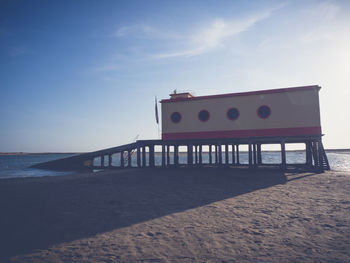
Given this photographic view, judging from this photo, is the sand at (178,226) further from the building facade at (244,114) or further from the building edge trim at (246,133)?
the building facade at (244,114)

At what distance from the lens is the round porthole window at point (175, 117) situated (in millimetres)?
18891

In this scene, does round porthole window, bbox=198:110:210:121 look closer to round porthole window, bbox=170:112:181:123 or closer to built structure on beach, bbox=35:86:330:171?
built structure on beach, bbox=35:86:330:171

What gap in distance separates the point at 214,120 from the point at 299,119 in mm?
6213

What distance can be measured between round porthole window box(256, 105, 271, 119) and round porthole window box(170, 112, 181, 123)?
254 inches

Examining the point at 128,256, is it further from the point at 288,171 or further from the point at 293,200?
the point at 288,171

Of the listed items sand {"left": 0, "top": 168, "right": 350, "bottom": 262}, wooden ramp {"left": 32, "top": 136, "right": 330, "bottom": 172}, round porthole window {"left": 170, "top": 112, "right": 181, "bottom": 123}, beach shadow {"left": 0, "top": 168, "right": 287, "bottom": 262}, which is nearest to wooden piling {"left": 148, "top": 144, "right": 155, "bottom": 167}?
wooden ramp {"left": 32, "top": 136, "right": 330, "bottom": 172}

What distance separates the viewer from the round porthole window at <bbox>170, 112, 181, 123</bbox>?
62.0 ft

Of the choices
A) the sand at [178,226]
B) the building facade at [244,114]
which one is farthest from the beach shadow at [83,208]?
the building facade at [244,114]

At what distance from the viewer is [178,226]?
18.5 ft

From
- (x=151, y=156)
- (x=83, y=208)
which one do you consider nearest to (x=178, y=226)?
(x=83, y=208)

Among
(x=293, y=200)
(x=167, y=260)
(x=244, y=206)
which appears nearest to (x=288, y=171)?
(x=293, y=200)

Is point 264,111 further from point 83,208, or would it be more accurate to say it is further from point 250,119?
point 83,208

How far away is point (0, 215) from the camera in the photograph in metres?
6.72

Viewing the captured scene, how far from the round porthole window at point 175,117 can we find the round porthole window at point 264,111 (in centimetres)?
646
